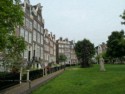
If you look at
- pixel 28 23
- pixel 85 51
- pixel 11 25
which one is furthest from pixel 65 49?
pixel 11 25

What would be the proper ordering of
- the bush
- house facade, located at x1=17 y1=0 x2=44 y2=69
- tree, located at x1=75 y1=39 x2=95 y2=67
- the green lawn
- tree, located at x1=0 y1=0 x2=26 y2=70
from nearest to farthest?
tree, located at x1=0 y1=0 x2=26 y2=70 < the green lawn < the bush < house facade, located at x1=17 y1=0 x2=44 y2=69 < tree, located at x1=75 y1=39 x2=95 y2=67

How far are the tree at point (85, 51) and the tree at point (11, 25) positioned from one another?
5266cm

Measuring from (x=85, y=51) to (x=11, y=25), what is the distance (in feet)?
190

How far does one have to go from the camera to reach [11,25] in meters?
15.3

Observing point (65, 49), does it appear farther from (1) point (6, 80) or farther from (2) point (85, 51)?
(1) point (6, 80)

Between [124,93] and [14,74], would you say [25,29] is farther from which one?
[124,93]

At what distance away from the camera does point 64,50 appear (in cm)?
12719

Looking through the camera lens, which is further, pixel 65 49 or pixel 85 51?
pixel 65 49

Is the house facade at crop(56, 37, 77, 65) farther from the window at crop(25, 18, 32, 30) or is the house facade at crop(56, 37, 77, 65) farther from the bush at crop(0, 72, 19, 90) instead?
the bush at crop(0, 72, 19, 90)

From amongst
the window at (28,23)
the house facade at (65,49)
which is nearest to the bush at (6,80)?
the window at (28,23)

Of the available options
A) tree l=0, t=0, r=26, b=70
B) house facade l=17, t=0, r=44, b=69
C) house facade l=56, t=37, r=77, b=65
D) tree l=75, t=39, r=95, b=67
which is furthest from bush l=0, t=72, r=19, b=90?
house facade l=56, t=37, r=77, b=65

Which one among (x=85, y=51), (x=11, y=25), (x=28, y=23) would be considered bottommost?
(x=11, y=25)

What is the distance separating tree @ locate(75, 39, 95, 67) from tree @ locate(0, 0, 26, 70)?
173ft

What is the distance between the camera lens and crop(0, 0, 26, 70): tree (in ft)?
43.7
